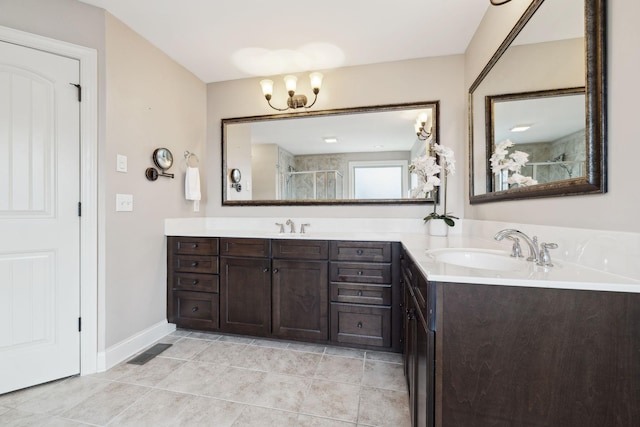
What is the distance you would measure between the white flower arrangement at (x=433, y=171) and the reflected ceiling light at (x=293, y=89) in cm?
107

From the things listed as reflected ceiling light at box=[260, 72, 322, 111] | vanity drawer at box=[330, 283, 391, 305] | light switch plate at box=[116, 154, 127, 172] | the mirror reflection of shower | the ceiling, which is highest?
the ceiling


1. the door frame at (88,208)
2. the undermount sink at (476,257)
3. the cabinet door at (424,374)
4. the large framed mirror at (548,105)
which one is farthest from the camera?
the door frame at (88,208)

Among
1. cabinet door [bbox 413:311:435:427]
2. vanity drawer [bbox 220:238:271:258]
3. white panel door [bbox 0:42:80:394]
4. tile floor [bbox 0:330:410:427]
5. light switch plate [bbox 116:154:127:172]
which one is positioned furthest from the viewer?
vanity drawer [bbox 220:238:271:258]

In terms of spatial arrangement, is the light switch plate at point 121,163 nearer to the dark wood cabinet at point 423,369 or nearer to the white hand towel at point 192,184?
the white hand towel at point 192,184

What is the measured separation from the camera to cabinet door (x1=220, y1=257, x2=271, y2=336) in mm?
2236

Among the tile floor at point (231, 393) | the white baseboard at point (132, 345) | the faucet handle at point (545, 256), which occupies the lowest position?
the tile floor at point (231, 393)

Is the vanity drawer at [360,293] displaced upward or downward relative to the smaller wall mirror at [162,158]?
downward

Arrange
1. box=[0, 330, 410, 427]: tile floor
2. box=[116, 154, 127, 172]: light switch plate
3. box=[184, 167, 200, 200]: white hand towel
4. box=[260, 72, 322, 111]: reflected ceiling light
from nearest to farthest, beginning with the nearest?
box=[0, 330, 410, 427]: tile floor
box=[116, 154, 127, 172]: light switch plate
box=[260, 72, 322, 111]: reflected ceiling light
box=[184, 167, 200, 200]: white hand towel

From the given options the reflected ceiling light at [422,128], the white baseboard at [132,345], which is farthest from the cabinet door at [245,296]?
the reflected ceiling light at [422,128]

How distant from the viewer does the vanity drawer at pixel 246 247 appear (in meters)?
2.24

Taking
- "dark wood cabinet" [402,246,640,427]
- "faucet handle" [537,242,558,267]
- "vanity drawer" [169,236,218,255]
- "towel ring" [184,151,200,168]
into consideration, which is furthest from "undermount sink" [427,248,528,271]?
"towel ring" [184,151,200,168]

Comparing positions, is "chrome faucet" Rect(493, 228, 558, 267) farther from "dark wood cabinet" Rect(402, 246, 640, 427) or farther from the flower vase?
the flower vase

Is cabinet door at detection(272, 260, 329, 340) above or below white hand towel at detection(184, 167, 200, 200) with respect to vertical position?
below

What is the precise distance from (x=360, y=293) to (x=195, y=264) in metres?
1.40
